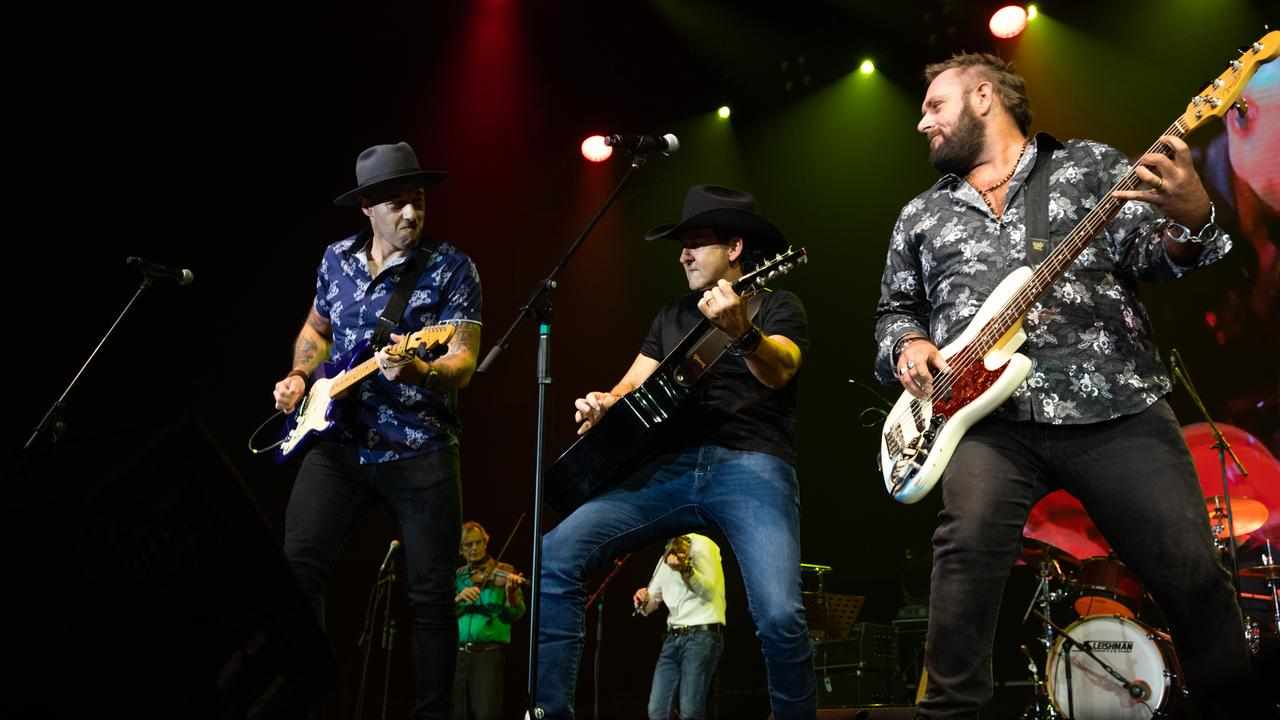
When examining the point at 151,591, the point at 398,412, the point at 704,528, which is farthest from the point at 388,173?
the point at 151,591

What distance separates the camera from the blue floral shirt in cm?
443

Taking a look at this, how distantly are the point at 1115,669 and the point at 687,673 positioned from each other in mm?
3742

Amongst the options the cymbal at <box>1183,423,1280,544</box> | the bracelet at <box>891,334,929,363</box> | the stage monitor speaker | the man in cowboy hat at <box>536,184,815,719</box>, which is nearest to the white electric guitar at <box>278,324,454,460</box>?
the man in cowboy hat at <box>536,184,815,719</box>

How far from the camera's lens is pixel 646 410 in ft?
13.9

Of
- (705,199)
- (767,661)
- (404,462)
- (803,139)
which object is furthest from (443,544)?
(803,139)

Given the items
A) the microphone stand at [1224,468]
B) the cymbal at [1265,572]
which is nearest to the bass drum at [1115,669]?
the cymbal at [1265,572]

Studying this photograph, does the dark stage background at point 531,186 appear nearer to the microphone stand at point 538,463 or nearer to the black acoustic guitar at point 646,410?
the black acoustic guitar at point 646,410

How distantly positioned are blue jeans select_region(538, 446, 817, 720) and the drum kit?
534cm

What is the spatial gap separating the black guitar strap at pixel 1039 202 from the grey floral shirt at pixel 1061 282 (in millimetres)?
13

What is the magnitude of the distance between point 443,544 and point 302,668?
221 cm

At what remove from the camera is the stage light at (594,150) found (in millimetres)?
11438

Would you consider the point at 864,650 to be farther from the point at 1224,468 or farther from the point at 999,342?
the point at 999,342

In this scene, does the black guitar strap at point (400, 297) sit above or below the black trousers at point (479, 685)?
above

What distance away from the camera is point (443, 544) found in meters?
4.28
